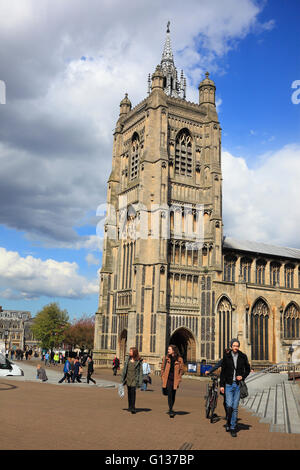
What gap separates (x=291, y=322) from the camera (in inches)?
1972

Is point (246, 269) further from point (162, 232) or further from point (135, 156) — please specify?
point (135, 156)

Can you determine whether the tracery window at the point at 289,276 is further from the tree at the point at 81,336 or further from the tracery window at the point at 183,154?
the tree at the point at 81,336

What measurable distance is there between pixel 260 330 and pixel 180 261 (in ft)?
38.9

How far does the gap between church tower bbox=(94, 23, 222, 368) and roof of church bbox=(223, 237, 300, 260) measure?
5.87 m

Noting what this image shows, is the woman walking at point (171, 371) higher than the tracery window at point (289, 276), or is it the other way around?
the tracery window at point (289, 276)

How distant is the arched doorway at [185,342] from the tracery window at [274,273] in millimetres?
13370

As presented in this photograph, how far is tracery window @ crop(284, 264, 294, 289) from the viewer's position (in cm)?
5347

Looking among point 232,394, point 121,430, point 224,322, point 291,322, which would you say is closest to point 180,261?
point 224,322

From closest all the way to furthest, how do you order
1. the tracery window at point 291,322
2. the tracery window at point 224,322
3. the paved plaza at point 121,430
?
the paved plaza at point 121,430
the tracery window at point 224,322
the tracery window at point 291,322

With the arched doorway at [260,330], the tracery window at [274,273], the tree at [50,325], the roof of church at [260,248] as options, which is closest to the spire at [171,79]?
the roof of church at [260,248]

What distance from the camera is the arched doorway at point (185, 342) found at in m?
44.8

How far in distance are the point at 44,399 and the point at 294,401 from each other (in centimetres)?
935
